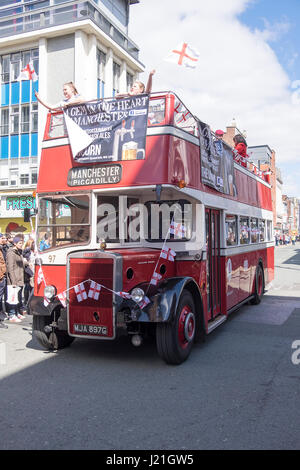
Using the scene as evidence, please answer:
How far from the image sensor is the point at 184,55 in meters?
6.09

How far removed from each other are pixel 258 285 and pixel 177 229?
5330 millimetres

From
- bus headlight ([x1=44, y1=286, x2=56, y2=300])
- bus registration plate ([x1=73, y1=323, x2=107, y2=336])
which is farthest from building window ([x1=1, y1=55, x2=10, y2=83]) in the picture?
bus registration plate ([x1=73, y1=323, x2=107, y2=336])

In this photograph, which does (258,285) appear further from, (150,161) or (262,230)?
(150,161)

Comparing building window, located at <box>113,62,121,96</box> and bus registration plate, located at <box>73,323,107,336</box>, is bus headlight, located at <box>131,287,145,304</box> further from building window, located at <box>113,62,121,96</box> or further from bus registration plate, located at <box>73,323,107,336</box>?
building window, located at <box>113,62,121,96</box>

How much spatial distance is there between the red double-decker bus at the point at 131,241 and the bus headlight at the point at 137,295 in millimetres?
13

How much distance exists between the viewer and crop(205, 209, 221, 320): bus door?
7.23 metres

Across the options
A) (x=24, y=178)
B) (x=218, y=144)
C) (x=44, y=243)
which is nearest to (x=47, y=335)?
(x=44, y=243)

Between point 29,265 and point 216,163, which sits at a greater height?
point 216,163

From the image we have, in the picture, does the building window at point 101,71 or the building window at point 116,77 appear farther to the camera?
the building window at point 116,77

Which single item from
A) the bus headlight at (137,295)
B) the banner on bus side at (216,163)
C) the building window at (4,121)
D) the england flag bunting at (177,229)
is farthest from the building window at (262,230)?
the building window at (4,121)

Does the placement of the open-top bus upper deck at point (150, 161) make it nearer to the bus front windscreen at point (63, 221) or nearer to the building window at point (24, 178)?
the bus front windscreen at point (63, 221)

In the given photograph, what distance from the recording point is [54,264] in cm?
632

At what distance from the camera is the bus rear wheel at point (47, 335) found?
633 centimetres

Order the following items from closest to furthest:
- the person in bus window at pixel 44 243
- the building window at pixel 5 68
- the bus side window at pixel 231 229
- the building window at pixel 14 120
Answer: the person in bus window at pixel 44 243 → the bus side window at pixel 231 229 → the building window at pixel 14 120 → the building window at pixel 5 68
